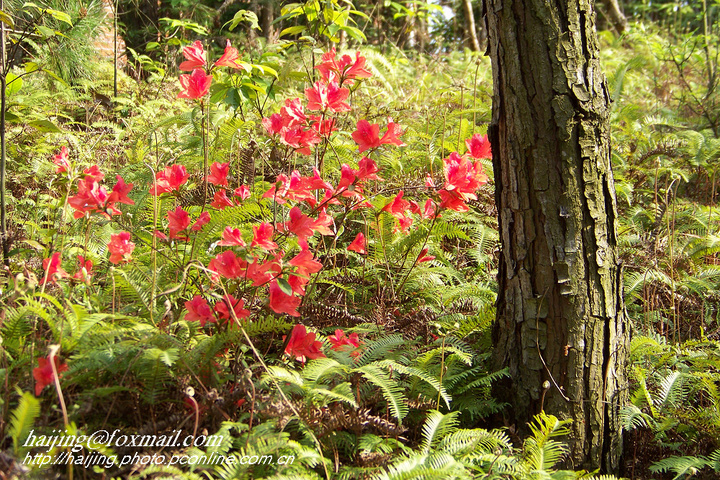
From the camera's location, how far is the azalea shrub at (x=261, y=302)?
4.98ft

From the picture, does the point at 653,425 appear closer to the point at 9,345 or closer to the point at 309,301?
the point at 309,301

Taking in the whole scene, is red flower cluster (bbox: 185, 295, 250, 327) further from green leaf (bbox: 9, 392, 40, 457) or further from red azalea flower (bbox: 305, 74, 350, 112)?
red azalea flower (bbox: 305, 74, 350, 112)

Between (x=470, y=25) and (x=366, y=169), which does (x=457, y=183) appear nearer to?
(x=366, y=169)

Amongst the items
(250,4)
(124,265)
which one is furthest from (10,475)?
(250,4)

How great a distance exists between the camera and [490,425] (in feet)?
6.40

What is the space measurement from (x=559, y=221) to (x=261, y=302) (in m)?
1.15

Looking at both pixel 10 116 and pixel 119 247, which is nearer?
pixel 119 247

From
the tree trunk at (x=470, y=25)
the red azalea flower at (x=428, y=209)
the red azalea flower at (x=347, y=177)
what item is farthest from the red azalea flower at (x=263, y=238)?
the tree trunk at (x=470, y=25)

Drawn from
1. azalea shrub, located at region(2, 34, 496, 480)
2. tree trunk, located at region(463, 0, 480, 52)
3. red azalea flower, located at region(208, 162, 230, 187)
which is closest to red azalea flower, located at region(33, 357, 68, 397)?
azalea shrub, located at region(2, 34, 496, 480)

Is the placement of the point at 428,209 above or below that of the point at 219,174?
below

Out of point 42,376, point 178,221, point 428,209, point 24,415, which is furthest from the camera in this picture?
point 428,209

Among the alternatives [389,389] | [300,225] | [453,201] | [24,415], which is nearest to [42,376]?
[24,415]

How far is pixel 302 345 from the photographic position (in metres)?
1.72

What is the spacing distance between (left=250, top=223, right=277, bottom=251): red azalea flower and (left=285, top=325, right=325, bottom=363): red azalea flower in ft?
1.01
